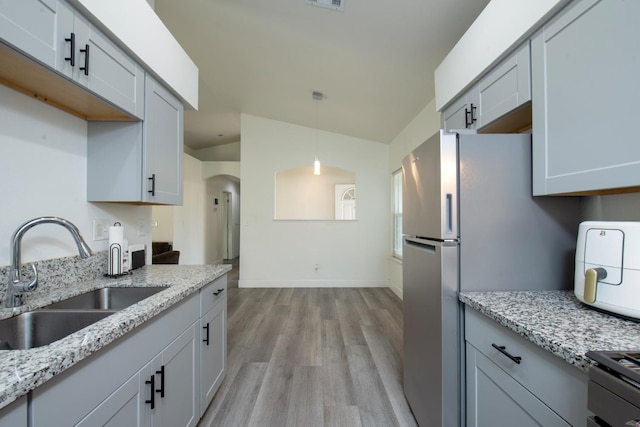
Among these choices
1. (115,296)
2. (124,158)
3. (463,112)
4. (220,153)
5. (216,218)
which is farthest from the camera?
(216,218)

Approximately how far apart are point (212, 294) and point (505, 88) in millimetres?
1971

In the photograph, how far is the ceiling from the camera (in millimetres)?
2066

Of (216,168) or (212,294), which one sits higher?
(216,168)

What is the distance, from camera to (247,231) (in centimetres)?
490

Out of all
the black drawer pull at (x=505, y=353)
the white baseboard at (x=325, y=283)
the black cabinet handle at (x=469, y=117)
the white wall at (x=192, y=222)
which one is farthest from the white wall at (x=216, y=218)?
the black drawer pull at (x=505, y=353)

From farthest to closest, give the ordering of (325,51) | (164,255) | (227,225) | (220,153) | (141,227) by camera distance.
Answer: (227,225) → (220,153) → (164,255) → (325,51) → (141,227)

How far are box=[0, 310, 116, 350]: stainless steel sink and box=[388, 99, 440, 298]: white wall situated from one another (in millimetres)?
3204

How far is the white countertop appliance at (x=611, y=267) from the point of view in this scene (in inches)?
34.1

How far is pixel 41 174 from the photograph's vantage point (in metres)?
1.30

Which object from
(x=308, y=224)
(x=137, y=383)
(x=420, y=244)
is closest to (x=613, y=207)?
(x=420, y=244)

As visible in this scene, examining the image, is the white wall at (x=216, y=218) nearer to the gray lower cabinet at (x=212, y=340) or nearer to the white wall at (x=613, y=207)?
the gray lower cabinet at (x=212, y=340)

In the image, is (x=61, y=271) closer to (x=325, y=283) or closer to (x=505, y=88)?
(x=505, y=88)

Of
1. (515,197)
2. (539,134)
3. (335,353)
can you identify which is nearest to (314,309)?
(335,353)

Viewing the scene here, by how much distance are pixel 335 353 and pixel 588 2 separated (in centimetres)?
266
